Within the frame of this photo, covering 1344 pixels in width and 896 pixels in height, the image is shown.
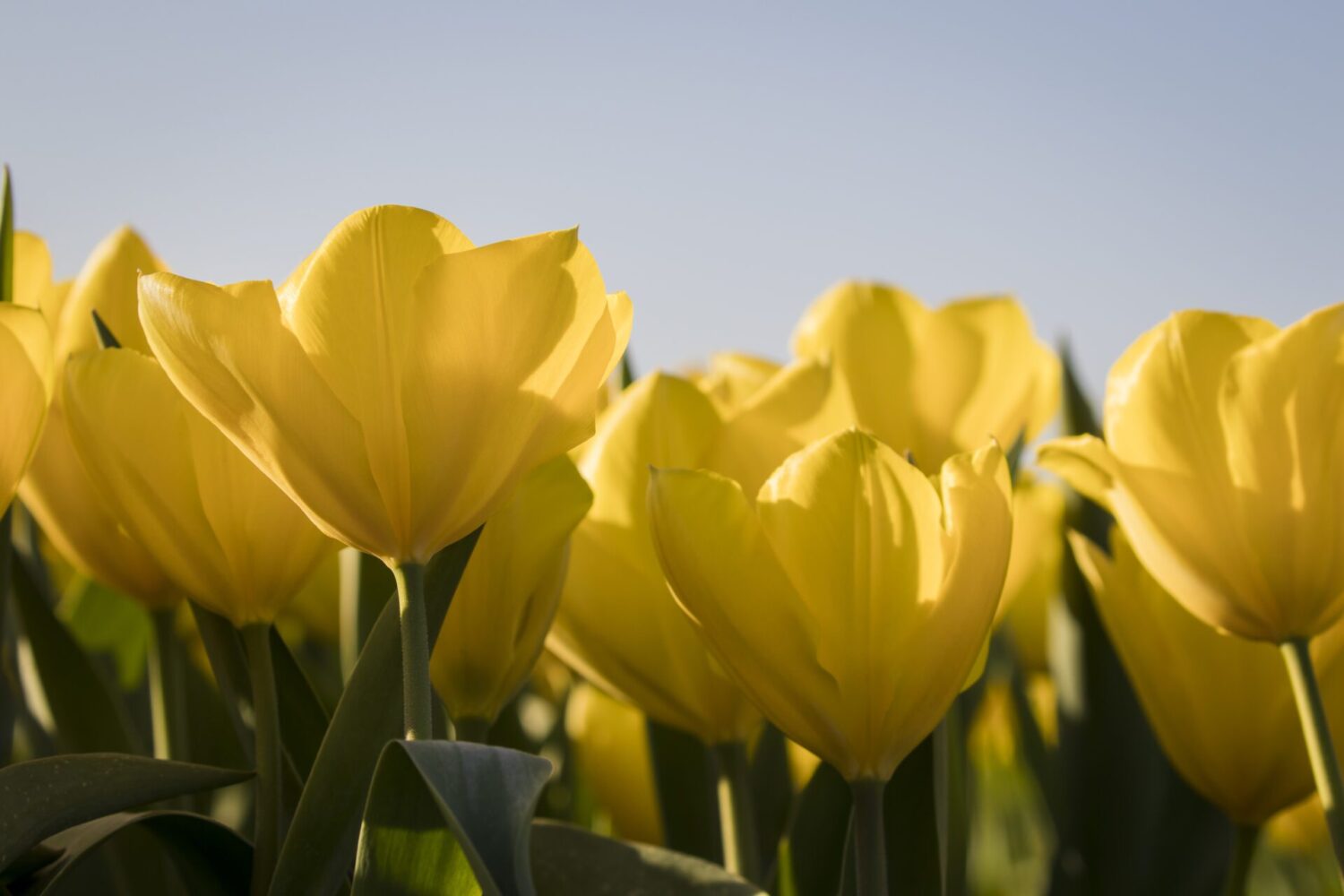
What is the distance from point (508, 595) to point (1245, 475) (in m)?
0.23

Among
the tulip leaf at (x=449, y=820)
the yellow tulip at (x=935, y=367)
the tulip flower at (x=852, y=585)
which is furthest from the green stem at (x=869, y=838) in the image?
the yellow tulip at (x=935, y=367)

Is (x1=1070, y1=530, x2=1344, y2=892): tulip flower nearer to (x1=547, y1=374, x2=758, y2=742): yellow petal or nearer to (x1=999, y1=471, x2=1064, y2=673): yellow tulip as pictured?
(x1=999, y1=471, x2=1064, y2=673): yellow tulip

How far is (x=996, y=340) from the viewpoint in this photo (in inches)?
23.7

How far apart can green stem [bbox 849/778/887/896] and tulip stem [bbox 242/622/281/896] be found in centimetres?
16

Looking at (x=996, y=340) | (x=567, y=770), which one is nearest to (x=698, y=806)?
(x=567, y=770)

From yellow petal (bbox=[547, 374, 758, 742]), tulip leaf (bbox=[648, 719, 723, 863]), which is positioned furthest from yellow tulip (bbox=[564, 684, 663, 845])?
yellow petal (bbox=[547, 374, 758, 742])

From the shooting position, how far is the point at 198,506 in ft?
1.26

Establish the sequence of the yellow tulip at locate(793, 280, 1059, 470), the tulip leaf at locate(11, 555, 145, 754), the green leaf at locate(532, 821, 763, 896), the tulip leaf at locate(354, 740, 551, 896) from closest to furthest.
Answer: the tulip leaf at locate(354, 740, 551, 896), the green leaf at locate(532, 821, 763, 896), the tulip leaf at locate(11, 555, 145, 754), the yellow tulip at locate(793, 280, 1059, 470)

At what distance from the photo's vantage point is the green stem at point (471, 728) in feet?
1.31

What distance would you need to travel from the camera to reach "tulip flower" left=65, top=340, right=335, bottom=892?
0.37 meters

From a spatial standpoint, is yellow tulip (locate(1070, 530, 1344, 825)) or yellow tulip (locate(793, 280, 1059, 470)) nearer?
yellow tulip (locate(1070, 530, 1344, 825))

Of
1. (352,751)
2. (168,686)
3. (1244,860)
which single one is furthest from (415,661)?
(1244,860)

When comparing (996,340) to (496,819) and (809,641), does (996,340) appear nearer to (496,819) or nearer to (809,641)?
(809,641)

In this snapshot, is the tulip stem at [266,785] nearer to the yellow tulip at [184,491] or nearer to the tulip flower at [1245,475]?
the yellow tulip at [184,491]
